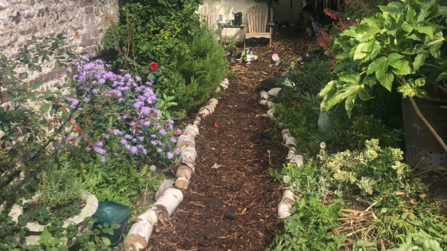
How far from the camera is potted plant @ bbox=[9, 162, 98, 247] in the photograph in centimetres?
254

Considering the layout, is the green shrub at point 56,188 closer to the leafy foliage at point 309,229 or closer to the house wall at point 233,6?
the leafy foliage at point 309,229

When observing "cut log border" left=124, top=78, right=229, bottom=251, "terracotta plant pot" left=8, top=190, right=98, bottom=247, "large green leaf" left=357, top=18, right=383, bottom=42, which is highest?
"large green leaf" left=357, top=18, right=383, bottom=42

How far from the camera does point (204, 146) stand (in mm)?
4762

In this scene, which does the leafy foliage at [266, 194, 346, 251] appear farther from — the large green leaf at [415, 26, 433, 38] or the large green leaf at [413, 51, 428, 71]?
the large green leaf at [415, 26, 433, 38]

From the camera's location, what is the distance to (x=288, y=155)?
4.23 m

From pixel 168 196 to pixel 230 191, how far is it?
2.25ft

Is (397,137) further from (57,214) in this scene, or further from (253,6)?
(253,6)

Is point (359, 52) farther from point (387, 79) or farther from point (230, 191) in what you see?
point (230, 191)

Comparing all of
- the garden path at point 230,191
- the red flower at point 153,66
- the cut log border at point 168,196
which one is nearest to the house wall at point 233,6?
the garden path at point 230,191

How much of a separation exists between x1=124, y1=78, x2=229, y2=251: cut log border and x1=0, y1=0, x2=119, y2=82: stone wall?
4.97 feet

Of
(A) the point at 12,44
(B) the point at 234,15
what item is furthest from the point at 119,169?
(B) the point at 234,15

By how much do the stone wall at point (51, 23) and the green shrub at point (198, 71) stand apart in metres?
1.07

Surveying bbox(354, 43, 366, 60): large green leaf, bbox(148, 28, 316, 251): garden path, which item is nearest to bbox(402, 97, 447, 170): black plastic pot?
bbox(354, 43, 366, 60): large green leaf

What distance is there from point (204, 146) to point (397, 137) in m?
2.19
